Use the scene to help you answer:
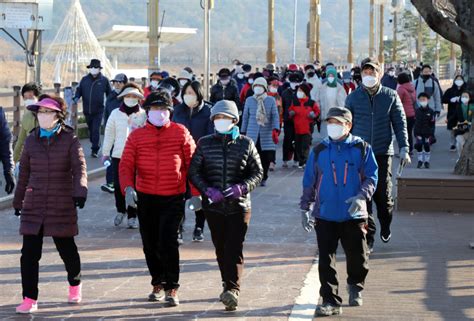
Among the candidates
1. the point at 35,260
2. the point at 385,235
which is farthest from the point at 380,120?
the point at 35,260

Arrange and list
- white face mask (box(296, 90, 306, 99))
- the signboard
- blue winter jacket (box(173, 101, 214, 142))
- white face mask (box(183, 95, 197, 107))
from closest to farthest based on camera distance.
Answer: white face mask (box(183, 95, 197, 107)) → blue winter jacket (box(173, 101, 214, 142)) → the signboard → white face mask (box(296, 90, 306, 99))

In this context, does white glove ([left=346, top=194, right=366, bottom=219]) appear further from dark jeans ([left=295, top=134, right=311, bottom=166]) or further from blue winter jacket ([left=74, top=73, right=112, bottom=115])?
blue winter jacket ([left=74, top=73, right=112, bottom=115])

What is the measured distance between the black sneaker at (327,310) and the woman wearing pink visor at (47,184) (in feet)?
6.25

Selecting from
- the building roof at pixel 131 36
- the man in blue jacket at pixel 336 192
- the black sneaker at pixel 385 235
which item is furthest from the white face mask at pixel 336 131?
the building roof at pixel 131 36

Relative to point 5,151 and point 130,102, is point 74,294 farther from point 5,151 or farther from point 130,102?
point 130,102

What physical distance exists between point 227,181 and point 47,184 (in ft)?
4.35

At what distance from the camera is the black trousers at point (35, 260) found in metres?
9.01

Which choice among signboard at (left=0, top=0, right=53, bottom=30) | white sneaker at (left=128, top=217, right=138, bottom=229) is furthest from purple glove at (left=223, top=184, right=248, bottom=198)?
signboard at (left=0, top=0, right=53, bottom=30)

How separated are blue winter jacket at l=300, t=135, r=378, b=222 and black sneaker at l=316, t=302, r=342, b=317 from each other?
64cm

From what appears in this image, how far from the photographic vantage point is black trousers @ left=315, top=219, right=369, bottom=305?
919 cm

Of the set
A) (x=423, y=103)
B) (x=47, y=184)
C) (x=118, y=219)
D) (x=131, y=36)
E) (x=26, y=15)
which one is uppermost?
(x=131, y=36)

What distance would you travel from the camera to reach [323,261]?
9.24 metres

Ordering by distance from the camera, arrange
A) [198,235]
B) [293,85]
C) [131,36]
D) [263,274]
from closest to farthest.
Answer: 1. [263,274]
2. [198,235]
3. [293,85]
4. [131,36]

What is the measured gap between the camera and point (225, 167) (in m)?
9.27
